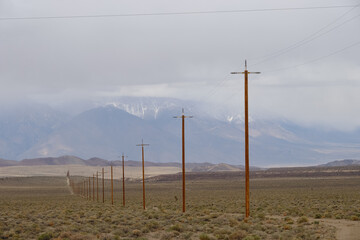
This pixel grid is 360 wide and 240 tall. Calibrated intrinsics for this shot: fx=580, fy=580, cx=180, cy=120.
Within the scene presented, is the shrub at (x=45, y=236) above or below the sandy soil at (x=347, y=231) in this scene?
below

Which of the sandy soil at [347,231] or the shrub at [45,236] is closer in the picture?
the sandy soil at [347,231]

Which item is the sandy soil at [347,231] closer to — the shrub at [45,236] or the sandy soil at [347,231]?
the sandy soil at [347,231]

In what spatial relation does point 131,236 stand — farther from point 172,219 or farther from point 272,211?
point 272,211

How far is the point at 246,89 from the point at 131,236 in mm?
10361

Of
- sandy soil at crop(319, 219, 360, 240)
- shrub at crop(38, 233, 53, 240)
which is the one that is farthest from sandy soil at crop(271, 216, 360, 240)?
shrub at crop(38, 233, 53, 240)

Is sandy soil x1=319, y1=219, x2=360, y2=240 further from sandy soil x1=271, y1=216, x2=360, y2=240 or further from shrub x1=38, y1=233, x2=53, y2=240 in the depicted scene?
shrub x1=38, y1=233, x2=53, y2=240

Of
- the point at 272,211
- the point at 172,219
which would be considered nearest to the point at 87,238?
the point at 172,219

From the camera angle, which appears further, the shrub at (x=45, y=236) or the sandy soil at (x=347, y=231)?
the shrub at (x=45, y=236)

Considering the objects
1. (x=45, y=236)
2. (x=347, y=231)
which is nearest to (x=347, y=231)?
(x=347, y=231)

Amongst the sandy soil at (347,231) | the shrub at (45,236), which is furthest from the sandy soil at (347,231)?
the shrub at (45,236)

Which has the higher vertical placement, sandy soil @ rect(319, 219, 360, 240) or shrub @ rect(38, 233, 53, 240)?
sandy soil @ rect(319, 219, 360, 240)

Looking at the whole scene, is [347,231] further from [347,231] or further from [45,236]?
[45,236]

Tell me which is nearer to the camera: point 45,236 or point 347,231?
point 347,231

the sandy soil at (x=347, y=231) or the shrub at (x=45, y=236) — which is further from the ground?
the sandy soil at (x=347, y=231)
